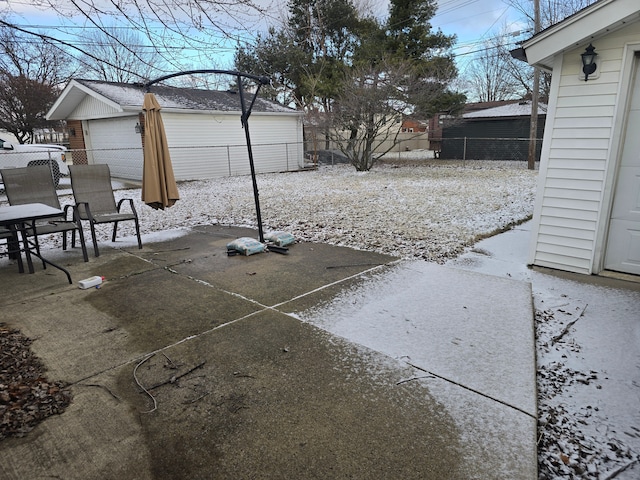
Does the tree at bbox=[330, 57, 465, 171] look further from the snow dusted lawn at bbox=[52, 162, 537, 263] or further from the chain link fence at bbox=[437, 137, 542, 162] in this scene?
the chain link fence at bbox=[437, 137, 542, 162]

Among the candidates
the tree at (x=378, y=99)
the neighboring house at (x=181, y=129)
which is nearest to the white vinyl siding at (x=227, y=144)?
the neighboring house at (x=181, y=129)

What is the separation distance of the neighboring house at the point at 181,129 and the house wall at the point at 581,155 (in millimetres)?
11893

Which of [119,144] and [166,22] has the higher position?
[166,22]

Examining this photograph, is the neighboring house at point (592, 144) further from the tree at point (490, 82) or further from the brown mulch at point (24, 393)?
the tree at point (490, 82)

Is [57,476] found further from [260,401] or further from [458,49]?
[458,49]

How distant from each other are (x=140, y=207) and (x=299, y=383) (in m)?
7.79

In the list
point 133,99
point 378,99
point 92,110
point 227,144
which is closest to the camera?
point 133,99

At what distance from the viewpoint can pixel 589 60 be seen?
12.8 feet

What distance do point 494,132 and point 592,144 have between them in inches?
707

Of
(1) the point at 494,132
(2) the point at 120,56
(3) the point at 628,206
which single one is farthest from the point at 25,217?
(1) the point at 494,132

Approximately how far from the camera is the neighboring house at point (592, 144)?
12.5 ft

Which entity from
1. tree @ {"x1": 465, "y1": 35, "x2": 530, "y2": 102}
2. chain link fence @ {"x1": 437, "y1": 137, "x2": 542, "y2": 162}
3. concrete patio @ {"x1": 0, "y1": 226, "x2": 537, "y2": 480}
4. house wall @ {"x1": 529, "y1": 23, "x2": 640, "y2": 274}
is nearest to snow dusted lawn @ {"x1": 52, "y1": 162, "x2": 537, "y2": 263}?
house wall @ {"x1": 529, "y1": 23, "x2": 640, "y2": 274}

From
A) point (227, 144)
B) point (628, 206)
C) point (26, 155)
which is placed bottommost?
point (628, 206)

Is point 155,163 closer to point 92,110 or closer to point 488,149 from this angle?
point 92,110
